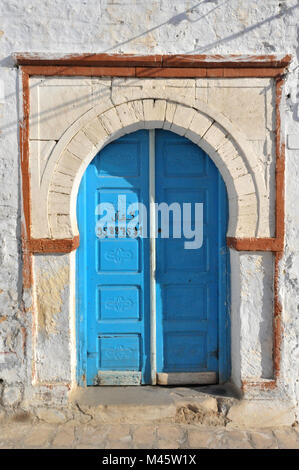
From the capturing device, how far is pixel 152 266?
12.8 feet

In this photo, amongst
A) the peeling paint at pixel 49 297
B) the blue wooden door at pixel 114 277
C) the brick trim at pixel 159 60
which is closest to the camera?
the brick trim at pixel 159 60

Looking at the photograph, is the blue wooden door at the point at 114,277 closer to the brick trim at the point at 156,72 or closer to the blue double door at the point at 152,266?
the blue double door at the point at 152,266

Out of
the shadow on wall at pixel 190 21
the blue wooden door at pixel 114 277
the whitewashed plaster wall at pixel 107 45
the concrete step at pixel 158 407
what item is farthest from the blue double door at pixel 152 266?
the shadow on wall at pixel 190 21

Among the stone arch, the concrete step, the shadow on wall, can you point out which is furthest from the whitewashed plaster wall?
the concrete step

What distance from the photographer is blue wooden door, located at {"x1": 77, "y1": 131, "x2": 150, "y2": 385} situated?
386 cm

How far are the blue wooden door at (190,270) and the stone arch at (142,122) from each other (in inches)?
12.4

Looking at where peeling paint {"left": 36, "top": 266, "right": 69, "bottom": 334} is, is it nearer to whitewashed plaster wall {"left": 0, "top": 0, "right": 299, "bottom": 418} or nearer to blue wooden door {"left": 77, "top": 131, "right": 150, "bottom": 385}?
whitewashed plaster wall {"left": 0, "top": 0, "right": 299, "bottom": 418}

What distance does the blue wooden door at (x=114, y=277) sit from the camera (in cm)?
386

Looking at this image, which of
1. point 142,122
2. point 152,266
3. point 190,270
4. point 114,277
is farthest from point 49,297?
point 142,122

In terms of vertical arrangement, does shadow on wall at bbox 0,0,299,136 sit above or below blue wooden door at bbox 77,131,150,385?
above

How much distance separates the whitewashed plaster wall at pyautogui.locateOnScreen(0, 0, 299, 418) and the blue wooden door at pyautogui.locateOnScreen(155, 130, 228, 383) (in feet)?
1.41

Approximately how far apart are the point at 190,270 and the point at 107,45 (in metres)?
2.16

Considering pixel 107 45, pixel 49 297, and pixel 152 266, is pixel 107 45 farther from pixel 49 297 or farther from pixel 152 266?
pixel 49 297
